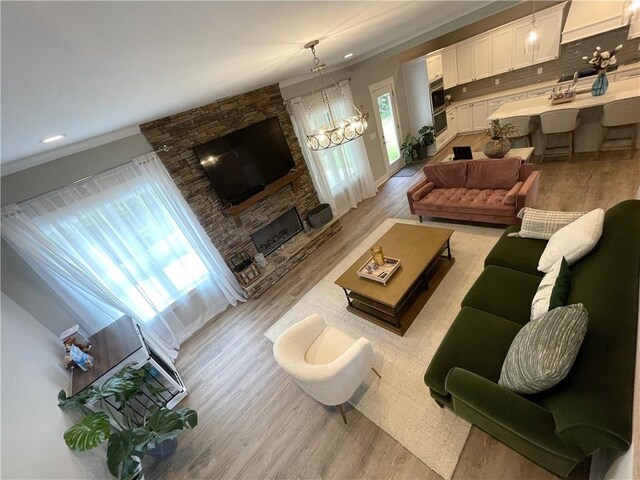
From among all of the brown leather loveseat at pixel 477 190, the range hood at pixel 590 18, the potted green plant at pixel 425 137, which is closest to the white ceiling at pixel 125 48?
the brown leather loveseat at pixel 477 190

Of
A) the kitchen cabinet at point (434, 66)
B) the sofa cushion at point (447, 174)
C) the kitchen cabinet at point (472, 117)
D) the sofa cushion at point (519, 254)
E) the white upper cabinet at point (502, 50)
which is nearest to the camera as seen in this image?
the sofa cushion at point (519, 254)

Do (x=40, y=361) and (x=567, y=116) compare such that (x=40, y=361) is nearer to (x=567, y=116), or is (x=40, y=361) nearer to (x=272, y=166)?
(x=272, y=166)

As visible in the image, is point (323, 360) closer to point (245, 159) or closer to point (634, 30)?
point (245, 159)

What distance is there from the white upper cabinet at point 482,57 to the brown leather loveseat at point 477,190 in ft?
13.3

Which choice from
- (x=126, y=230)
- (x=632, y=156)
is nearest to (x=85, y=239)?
(x=126, y=230)

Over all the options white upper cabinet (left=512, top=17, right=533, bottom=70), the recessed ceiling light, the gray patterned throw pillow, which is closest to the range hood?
white upper cabinet (left=512, top=17, right=533, bottom=70)

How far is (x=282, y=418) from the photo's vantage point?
2.29 meters

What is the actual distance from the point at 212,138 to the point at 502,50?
6.52m

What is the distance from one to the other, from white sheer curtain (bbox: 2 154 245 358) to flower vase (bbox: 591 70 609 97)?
19.5 feet

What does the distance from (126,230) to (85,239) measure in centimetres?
36

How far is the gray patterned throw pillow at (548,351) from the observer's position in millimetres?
1231

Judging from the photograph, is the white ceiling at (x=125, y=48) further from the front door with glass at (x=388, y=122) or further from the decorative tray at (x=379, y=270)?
the front door with glass at (x=388, y=122)

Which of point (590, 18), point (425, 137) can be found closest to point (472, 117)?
point (425, 137)

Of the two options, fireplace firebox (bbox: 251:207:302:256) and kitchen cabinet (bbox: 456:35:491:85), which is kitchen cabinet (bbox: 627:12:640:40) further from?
fireplace firebox (bbox: 251:207:302:256)
